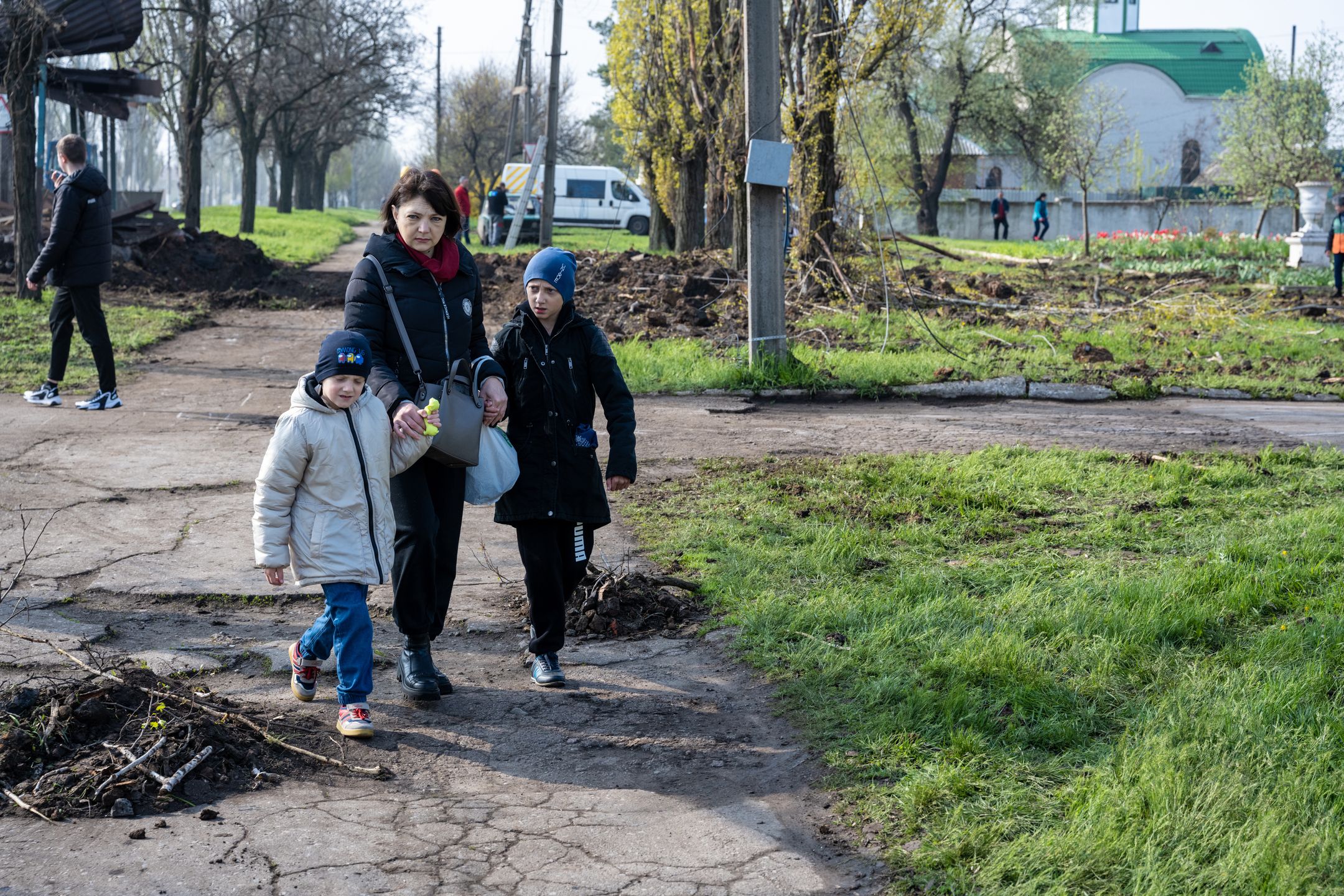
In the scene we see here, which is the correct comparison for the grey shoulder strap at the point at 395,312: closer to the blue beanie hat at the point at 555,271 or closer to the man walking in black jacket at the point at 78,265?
the blue beanie hat at the point at 555,271

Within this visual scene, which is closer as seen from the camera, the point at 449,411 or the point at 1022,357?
the point at 449,411

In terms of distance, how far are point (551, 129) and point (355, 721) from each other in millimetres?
21984

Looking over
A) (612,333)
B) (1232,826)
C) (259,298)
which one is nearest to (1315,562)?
(1232,826)

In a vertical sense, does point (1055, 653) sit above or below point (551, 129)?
below

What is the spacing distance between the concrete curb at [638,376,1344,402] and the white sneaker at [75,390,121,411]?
4366 millimetres

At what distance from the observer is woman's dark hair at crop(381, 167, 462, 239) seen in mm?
4020

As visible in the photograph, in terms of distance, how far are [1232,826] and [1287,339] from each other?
12382 millimetres

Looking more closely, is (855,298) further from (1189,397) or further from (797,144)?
(1189,397)

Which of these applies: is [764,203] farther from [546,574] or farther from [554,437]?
[546,574]

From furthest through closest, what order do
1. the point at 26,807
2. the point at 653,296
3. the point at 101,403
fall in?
the point at 653,296, the point at 101,403, the point at 26,807

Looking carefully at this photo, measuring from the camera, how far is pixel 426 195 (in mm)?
4008

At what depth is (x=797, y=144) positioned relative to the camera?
14234 millimetres

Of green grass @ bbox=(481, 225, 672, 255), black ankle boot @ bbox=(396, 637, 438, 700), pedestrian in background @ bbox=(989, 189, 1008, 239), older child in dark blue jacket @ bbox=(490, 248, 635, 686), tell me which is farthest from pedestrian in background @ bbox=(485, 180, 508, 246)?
black ankle boot @ bbox=(396, 637, 438, 700)

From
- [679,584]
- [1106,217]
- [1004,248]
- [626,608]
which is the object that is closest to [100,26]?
[679,584]
